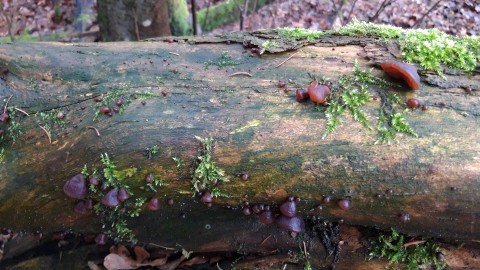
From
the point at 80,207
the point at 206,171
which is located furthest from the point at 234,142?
the point at 80,207

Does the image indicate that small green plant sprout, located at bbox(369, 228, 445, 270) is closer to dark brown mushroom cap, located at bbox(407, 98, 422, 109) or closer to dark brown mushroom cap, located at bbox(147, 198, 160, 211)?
dark brown mushroom cap, located at bbox(407, 98, 422, 109)

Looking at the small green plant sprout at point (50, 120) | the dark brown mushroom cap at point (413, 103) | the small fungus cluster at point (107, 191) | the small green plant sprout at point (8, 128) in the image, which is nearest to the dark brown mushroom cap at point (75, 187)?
the small fungus cluster at point (107, 191)

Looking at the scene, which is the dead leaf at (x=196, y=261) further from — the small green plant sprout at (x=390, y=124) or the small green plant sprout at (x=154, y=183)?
the small green plant sprout at (x=390, y=124)

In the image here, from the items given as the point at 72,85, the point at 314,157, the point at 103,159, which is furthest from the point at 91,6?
the point at 314,157

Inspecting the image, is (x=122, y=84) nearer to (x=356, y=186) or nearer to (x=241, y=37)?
(x=241, y=37)

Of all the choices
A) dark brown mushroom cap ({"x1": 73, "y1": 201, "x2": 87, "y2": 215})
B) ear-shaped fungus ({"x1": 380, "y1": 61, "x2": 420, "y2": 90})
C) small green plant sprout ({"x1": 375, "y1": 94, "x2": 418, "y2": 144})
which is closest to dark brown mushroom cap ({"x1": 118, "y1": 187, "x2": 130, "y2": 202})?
dark brown mushroom cap ({"x1": 73, "y1": 201, "x2": 87, "y2": 215})

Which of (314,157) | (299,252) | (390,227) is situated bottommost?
(299,252)
